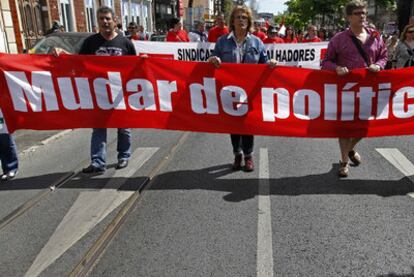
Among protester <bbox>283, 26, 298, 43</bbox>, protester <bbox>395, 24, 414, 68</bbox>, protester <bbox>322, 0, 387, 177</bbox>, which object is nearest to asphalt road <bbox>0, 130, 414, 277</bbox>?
protester <bbox>322, 0, 387, 177</bbox>

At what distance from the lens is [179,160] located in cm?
605

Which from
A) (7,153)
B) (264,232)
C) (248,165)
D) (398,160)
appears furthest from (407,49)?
(7,153)

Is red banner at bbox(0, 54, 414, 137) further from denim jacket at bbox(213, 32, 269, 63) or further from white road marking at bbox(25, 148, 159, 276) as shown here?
white road marking at bbox(25, 148, 159, 276)

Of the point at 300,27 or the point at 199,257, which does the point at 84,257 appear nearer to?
the point at 199,257

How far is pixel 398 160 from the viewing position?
5957 mm

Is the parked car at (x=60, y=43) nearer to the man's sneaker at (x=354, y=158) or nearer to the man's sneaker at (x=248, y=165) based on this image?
the man's sneaker at (x=248, y=165)

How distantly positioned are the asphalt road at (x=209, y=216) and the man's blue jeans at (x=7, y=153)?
0.18 metres

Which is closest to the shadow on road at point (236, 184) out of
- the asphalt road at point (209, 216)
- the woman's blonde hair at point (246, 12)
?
the asphalt road at point (209, 216)

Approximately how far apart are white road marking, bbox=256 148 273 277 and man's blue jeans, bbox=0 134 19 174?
10.2 ft

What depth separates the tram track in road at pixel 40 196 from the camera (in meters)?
4.12

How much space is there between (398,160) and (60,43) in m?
7.78

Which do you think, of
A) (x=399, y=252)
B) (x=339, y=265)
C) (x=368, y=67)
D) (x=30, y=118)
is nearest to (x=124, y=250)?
(x=339, y=265)

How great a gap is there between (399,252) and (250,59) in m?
2.72

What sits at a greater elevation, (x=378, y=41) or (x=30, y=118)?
(x=378, y=41)
